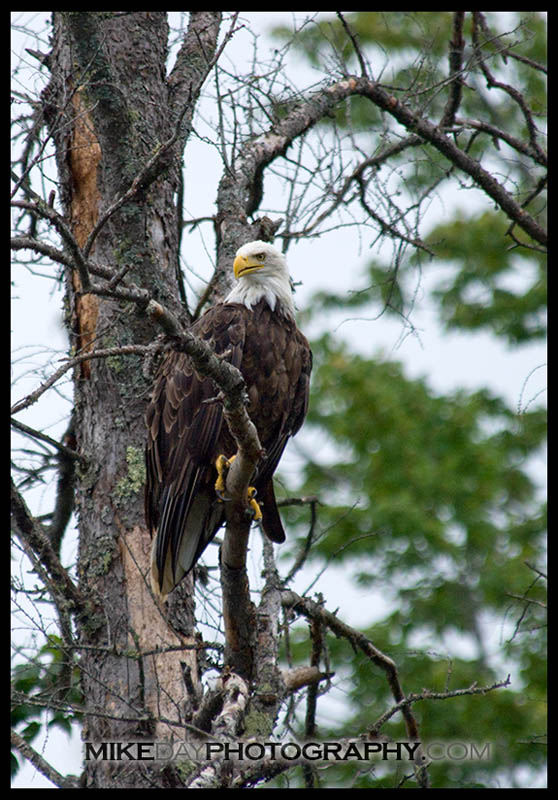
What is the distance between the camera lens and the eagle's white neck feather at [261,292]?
14.4ft

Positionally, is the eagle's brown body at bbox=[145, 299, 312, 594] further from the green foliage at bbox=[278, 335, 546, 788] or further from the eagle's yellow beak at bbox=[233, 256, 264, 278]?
the green foliage at bbox=[278, 335, 546, 788]

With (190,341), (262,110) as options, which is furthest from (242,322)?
(190,341)

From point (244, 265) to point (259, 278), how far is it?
12 cm

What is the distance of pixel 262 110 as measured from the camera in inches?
178

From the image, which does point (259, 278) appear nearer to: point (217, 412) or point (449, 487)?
point (217, 412)

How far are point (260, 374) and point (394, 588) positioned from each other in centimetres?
707

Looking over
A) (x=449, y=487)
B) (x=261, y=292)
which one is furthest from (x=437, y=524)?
(x=261, y=292)

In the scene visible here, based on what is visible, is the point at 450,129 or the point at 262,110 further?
the point at 450,129

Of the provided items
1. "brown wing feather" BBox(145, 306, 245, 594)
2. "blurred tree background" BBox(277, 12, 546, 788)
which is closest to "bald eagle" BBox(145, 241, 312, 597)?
"brown wing feather" BBox(145, 306, 245, 594)

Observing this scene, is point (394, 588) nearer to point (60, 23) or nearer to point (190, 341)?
point (60, 23)

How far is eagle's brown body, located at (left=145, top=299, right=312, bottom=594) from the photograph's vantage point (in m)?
3.94

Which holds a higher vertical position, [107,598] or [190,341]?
[190,341]

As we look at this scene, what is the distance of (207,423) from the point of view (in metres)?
4.08
